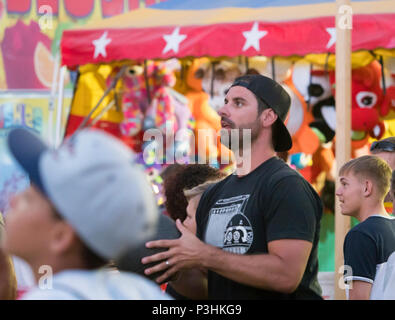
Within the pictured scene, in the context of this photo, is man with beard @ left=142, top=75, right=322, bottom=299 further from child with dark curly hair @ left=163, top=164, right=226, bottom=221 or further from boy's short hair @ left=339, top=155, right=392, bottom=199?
boy's short hair @ left=339, top=155, right=392, bottom=199

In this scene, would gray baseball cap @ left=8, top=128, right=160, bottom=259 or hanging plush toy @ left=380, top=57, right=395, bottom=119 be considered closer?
gray baseball cap @ left=8, top=128, right=160, bottom=259

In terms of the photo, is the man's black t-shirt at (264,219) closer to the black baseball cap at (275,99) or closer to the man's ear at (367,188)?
the black baseball cap at (275,99)

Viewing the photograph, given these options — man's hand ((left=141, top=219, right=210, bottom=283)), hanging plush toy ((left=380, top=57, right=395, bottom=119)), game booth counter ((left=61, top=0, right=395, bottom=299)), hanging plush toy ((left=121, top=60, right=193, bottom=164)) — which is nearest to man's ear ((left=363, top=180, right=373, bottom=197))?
man's hand ((left=141, top=219, right=210, bottom=283))

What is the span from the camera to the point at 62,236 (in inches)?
53.6

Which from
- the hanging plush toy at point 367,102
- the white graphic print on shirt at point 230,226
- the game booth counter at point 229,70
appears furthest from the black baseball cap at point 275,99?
the hanging plush toy at point 367,102

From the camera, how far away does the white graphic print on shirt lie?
99.7 inches

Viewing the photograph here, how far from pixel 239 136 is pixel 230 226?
1.24ft

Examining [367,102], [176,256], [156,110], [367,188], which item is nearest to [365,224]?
[367,188]

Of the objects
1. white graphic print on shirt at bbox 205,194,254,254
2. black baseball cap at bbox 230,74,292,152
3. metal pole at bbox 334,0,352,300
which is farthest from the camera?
metal pole at bbox 334,0,352,300

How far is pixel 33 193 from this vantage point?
1394 mm

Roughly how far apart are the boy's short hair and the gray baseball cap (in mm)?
2100

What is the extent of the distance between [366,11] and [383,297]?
2.86m

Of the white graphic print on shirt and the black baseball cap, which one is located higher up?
the black baseball cap
